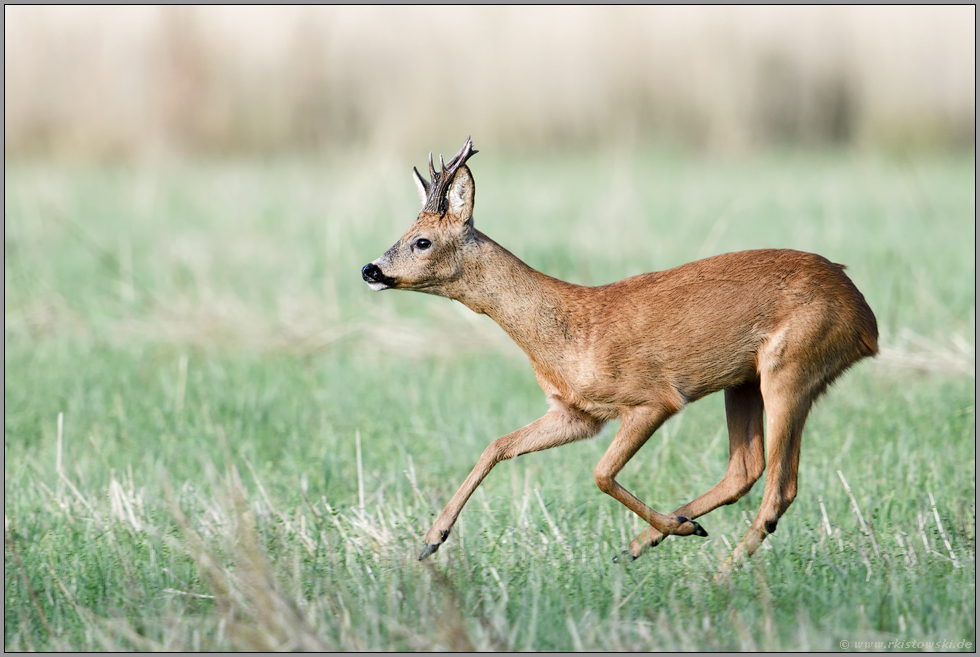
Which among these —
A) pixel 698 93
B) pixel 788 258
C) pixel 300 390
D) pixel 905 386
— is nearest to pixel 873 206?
pixel 698 93

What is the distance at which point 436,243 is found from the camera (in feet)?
17.0

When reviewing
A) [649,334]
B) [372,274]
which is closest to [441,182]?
[372,274]

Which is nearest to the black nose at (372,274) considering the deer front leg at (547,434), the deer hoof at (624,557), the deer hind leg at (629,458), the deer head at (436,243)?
the deer head at (436,243)

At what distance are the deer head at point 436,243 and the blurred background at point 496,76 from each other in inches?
480

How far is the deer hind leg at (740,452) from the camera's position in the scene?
5336mm

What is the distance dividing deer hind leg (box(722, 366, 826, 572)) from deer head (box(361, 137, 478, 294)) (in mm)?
1428

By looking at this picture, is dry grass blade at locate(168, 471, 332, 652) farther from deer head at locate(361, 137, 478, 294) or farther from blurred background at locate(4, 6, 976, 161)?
blurred background at locate(4, 6, 976, 161)

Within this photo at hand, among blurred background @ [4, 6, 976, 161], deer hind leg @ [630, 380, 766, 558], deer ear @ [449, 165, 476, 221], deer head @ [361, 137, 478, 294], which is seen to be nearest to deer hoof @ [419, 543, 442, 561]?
deer hind leg @ [630, 380, 766, 558]

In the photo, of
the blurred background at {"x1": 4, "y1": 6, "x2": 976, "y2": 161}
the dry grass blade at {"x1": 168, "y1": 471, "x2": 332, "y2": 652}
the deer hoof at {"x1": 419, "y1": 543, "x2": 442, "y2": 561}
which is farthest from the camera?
the blurred background at {"x1": 4, "y1": 6, "x2": 976, "y2": 161}

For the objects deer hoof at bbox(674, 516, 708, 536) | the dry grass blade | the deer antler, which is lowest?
the dry grass blade

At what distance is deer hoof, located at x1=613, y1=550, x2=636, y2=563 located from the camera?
4961 mm

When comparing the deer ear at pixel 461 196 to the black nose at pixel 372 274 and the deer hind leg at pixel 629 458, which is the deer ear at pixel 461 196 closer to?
the black nose at pixel 372 274

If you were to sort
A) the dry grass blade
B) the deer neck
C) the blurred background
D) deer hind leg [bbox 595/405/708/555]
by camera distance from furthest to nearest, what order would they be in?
the blurred background → the deer neck → deer hind leg [bbox 595/405/708/555] → the dry grass blade

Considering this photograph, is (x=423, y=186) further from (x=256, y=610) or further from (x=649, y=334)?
→ (x=256, y=610)
